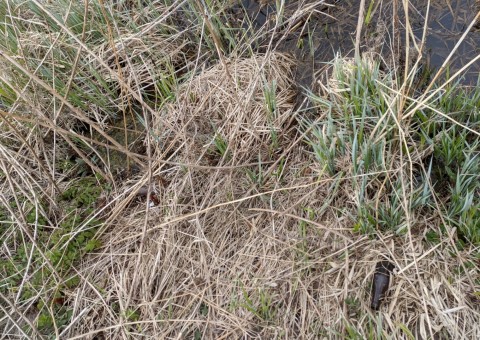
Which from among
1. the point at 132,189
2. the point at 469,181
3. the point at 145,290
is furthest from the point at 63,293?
the point at 469,181

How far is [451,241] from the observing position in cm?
188

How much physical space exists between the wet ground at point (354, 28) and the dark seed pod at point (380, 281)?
3.34 feet

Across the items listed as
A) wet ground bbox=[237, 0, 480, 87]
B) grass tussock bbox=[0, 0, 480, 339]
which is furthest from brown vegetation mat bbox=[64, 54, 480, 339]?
wet ground bbox=[237, 0, 480, 87]

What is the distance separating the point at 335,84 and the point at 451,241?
878 millimetres

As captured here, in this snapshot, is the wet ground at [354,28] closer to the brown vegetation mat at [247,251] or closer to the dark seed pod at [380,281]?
the brown vegetation mat at [247,251]

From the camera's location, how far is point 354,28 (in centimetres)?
263

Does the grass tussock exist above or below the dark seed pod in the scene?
above

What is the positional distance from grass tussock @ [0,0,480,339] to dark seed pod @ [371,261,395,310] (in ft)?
0.09

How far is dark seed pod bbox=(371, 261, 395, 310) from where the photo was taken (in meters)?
1.89

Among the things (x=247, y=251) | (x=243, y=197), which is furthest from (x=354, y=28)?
(x=247, y=251)

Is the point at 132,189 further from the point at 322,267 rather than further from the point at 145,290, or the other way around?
the point at 322,267

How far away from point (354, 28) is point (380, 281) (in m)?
1.41

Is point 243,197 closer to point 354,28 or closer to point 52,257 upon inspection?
point 52,257

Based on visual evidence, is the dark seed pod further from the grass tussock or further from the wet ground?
the wet ground
